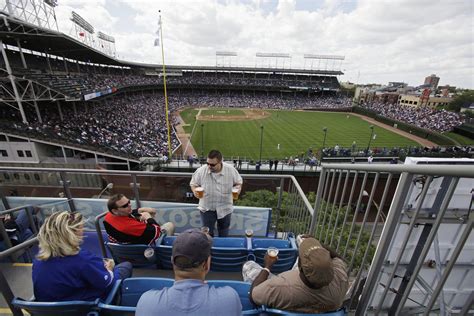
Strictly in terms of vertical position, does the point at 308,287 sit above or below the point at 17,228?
above

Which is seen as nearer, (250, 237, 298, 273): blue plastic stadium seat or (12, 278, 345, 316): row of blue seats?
(12, 278, 345, 316): row of blue seats

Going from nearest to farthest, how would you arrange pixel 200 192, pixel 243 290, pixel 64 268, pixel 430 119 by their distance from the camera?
1. pixel 64 268
2. pixel 243 290
3. pixel 200 192
4. pixel 430 119

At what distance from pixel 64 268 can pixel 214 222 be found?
233cm

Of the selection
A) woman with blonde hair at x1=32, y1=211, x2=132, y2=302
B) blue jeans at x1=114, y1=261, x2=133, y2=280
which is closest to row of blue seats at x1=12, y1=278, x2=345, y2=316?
woman with blonde hair at x1=32, y1=211, x2=132, y2=302

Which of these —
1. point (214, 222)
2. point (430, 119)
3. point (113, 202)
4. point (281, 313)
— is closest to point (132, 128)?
point (214, 222)

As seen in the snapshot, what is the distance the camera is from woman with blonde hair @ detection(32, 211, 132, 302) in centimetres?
191

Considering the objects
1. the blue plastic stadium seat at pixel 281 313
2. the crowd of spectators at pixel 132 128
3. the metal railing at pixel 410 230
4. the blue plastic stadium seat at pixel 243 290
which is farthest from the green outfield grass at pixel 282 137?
the blue plastic stadium seat at pixel 281 313

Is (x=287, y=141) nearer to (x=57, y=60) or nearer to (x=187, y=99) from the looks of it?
(x=57, y=60)

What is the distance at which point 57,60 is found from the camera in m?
32.4

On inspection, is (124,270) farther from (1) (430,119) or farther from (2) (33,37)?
(1) (430,119)

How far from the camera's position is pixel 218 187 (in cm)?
378

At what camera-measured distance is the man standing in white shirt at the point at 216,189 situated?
12.4 ft

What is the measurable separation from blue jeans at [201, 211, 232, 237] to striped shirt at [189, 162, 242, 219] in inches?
3.7

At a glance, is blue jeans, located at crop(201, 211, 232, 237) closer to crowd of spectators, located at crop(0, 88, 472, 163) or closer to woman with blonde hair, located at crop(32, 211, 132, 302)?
woman with blonde hair, located at crop(32, 211, 132, 302)
